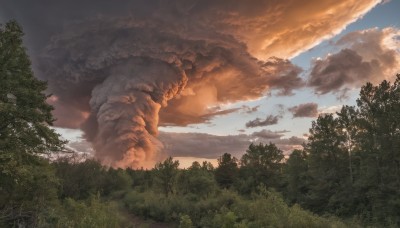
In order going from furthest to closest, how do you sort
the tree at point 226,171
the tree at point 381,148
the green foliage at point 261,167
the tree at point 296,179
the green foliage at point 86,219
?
the tree at point 226,171 < the green foliage at point 261,167 < the tree at point 296,179 < the tree at point 381,148 < the green foliage at point 86,219

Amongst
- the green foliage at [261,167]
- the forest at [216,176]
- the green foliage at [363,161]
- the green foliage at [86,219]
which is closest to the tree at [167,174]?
the forest at [216,176]

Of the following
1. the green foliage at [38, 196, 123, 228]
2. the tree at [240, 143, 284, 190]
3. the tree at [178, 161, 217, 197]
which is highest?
the tree at [240, 143, 284, 190]

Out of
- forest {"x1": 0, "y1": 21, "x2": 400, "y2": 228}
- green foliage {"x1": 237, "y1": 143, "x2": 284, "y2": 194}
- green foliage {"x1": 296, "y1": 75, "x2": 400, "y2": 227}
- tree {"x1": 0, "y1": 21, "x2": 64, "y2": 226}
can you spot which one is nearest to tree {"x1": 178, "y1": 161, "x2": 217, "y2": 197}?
forest {"x1": 0, "y1": 21, "x2": 400, "y2": 228}

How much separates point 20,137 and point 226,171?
2556 inches

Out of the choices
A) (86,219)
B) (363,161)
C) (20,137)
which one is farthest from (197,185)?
(86,219)

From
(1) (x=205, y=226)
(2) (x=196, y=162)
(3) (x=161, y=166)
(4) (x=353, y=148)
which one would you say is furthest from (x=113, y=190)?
(4) (x=353, y=148)

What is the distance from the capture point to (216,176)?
8638cm

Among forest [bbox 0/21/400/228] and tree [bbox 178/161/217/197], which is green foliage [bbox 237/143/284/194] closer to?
forest [bbox 0/21/400/228]

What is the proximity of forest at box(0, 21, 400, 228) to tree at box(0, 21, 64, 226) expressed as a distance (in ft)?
0.25

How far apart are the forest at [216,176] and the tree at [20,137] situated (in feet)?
0.25

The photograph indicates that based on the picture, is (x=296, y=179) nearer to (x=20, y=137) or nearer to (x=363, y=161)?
(x=363, y=161)

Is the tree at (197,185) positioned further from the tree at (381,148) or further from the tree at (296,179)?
the tree at (381,148)

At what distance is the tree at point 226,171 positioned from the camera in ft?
282

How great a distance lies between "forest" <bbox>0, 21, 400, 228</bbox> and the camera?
2381cm
